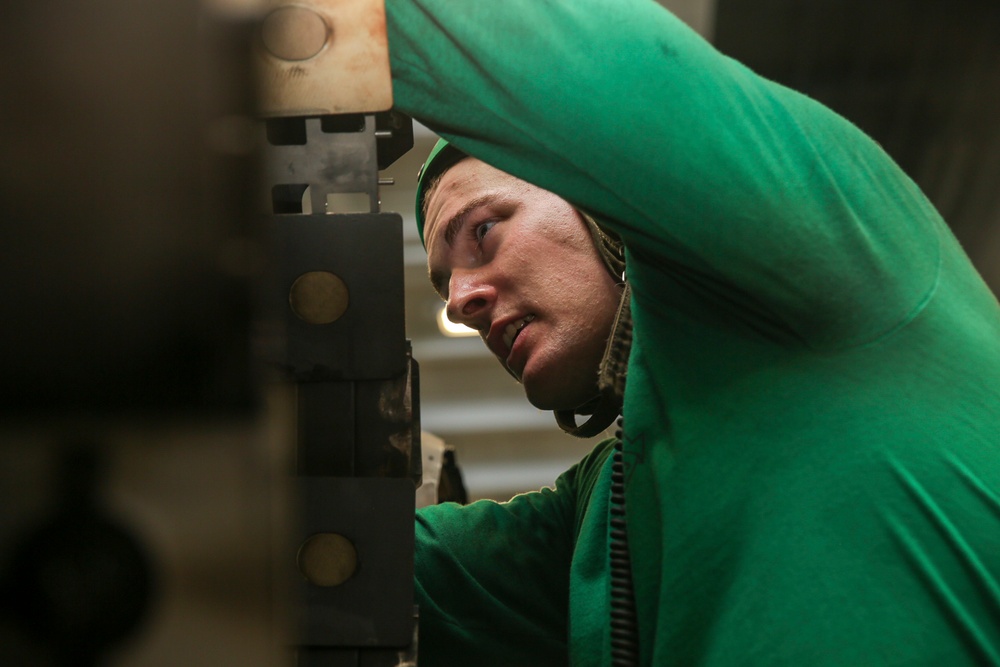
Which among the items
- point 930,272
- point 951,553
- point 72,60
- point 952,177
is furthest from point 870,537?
point 952,177

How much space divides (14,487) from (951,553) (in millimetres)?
902

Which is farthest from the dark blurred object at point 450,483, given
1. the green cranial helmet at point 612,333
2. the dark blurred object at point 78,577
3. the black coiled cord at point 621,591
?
the dark blurred object at point 78,577

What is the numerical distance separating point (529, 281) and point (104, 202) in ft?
4.01

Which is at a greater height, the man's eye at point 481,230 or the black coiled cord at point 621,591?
the man's eye at point 481,230

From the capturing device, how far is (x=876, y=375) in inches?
39.3

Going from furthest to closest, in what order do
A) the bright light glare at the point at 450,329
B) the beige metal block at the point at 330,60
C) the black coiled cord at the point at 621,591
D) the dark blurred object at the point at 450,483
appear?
the bright light glare at the point at 450,329 < the dark blurred object at the point at 450,483 < the black coiled cord at the point at 621,591 < the beige metal block at the point at 330,60

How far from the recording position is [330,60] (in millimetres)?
797

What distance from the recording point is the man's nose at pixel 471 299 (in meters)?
1.56

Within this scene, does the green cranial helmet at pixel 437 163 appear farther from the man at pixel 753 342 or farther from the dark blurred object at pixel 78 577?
the dark blurred object at pixel 78 577

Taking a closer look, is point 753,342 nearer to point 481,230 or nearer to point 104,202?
point 481,230

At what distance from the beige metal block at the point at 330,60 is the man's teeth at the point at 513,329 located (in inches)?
30.0

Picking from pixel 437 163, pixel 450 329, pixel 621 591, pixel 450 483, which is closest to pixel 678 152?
pixel 621 591

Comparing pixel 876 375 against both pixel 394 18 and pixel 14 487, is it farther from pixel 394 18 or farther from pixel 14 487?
pixel 14 487

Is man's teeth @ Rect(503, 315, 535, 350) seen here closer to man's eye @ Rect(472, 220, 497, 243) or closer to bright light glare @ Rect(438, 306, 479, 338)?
man's eye @ Rect(472, 220, 497, 243)
